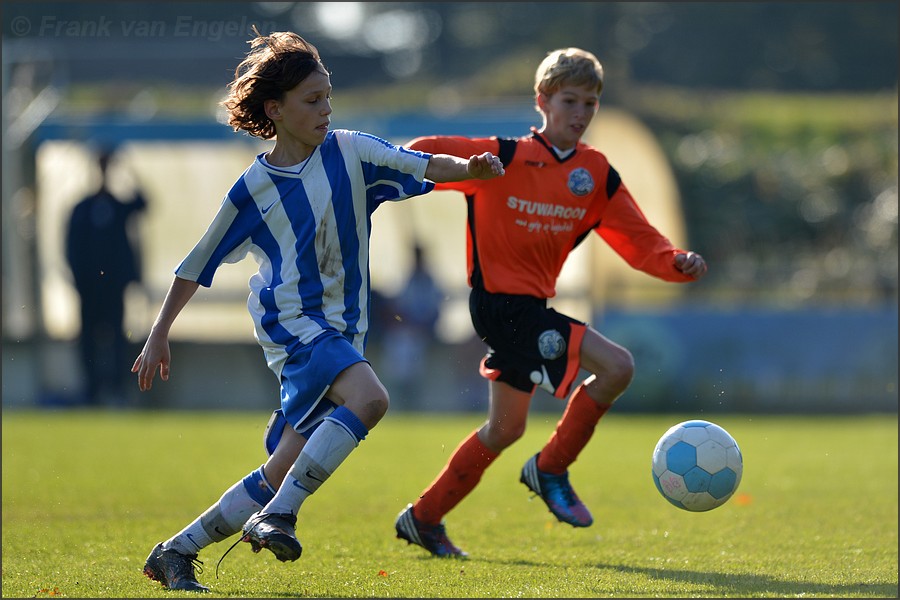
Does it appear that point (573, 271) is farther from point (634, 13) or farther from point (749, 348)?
point (634, 13)

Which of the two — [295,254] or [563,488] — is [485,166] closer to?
[295,254]

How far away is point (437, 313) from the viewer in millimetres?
13352

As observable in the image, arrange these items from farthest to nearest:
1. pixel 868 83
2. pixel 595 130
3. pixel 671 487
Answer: pixel 868 83 → pixel 595 130 → pixel 671 487

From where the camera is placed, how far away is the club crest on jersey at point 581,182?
519 cm

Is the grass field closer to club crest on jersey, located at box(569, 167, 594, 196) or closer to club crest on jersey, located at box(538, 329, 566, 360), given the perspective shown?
club crest on jersey, located at box(538, 329, 566, 360)

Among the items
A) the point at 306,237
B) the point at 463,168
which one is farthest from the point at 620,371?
the point at 306,237

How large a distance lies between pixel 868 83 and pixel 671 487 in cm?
2433

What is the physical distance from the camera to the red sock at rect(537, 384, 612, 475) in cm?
508

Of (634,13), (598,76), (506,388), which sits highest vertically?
(634,13)

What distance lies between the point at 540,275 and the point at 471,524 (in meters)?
1.39

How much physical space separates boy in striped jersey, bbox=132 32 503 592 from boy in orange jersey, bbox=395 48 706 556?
76 centimetres

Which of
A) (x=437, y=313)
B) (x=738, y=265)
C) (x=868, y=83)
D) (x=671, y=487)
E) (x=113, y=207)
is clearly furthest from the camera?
(x=868, y=83)

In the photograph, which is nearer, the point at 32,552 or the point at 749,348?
the point at 32,552

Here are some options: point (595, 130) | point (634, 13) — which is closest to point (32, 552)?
point (595, 130)
